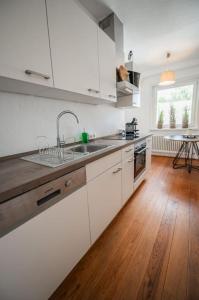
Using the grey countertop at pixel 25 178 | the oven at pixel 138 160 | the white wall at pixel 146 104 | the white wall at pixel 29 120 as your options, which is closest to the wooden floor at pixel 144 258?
the oven at pixel 138 160

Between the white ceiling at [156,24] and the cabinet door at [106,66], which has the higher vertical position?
the white ceiling at [156,24]

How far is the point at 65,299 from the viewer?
0.88m

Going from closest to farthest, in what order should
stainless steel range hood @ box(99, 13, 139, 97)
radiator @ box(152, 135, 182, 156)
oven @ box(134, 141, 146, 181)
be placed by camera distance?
1. stainless steel range hood @ box(99, 13, 139, 97)
2. oven @ box(134, 141, 146, 181)
3. radiator @ box(152, 135, 182, 156)

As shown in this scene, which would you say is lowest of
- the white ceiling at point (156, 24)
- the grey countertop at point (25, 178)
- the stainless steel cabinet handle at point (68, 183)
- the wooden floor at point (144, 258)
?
the wooden floor at point (144, 258)

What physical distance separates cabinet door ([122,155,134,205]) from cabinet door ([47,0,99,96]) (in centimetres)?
90

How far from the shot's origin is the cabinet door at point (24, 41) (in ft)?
2.42

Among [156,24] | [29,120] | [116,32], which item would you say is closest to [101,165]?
[29,120]

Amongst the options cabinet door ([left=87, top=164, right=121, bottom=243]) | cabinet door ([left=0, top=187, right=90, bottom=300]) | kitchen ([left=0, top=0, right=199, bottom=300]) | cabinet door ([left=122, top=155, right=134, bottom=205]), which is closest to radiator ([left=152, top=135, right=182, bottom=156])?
kitchen ([left=0, top=0, right=199, bottom=300])

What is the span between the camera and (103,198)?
1203 mm

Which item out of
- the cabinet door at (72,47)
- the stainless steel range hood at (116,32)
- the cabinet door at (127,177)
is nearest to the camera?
the cabinet door at (72,47)

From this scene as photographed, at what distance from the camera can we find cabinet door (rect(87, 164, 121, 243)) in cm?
108

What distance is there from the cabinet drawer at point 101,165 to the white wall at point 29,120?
1.99 ft

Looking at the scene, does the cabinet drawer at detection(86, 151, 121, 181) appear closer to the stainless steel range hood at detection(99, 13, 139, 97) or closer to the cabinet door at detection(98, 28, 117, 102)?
the cabinet door at detection(98, 28, 117, 102)

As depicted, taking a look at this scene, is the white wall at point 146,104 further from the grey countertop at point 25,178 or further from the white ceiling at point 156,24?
the grey countertop at point 25,178
